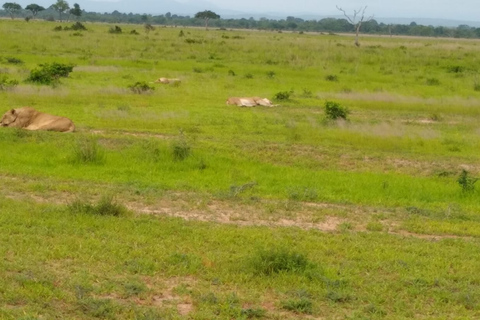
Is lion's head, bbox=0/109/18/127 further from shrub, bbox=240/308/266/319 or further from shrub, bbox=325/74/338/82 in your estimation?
shrub, bbox=325/74/338/82

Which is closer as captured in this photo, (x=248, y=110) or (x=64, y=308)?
(x=64, y=308)

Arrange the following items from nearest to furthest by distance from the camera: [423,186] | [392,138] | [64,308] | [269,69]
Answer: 1. [64,308]
2. [423,186]
3. [392,138]
4. [269,69]

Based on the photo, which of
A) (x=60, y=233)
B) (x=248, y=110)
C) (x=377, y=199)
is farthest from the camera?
(x=248, y=110)

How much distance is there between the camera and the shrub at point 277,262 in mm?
6098

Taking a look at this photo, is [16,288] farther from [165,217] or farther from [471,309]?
[471,309]

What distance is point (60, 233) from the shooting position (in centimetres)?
703

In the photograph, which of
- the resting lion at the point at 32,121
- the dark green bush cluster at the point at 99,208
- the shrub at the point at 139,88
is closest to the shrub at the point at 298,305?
the dark green bush cluster at the point at 99,208

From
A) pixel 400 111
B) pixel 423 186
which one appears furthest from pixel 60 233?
pixel 400 111

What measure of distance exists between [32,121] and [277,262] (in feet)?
28.0

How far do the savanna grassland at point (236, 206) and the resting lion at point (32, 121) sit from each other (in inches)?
13.1

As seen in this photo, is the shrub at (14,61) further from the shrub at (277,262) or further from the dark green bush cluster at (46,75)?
the shrub at (277,262)

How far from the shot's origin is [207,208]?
29.1ft

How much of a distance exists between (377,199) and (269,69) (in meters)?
19.2

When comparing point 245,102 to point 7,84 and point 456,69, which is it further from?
point 456,69
